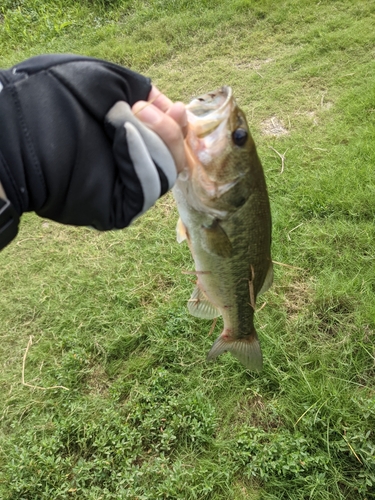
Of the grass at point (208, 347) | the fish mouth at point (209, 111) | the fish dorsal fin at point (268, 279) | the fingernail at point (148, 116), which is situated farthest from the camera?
the grass at point (208, 347)

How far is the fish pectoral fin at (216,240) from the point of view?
69.5 inches

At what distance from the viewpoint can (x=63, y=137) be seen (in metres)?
1.21

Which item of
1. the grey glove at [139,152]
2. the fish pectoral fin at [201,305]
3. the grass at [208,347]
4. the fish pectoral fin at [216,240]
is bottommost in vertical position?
the grass at [208,347]

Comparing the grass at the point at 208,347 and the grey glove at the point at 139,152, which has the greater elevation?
the grey glove at the point at 139,152

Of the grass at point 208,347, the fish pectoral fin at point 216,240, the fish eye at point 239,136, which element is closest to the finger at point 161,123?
the fish eye at point 239,136

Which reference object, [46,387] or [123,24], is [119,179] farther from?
[123,24]

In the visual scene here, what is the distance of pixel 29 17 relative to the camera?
7.73 m

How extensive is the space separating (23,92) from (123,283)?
2.47 meters

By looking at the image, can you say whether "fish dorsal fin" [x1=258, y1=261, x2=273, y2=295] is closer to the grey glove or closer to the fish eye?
the fish eye

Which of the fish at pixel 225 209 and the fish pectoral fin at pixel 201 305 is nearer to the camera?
the fish at pixel 225 209

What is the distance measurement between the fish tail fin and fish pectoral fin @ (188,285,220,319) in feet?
0.41

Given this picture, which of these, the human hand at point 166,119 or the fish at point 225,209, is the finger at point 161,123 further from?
the fish at point 225,209

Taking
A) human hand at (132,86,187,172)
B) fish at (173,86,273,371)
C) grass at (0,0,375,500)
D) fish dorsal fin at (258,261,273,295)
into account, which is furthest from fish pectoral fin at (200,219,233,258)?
grass at (0,0,375,500)

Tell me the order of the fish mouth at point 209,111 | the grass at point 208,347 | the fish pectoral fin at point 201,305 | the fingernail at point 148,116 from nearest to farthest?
1. the fingernail at point 148,116
2. the fish mouth at point 209,111
3. the fish pectoral fin at point 201,305
4. the grass at point 208,347
